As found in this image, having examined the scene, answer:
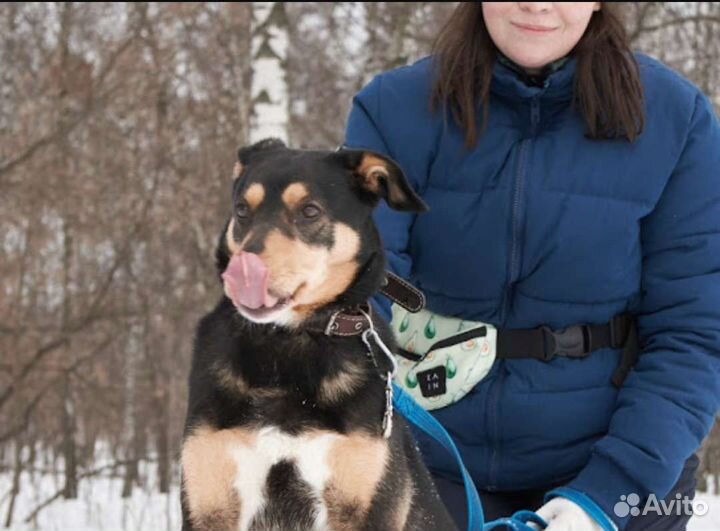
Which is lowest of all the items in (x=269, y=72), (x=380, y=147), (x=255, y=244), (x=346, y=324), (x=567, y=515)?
(x=567, y=515)

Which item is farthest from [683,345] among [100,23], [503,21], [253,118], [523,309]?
[100,23]

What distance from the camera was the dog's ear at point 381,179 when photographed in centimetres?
271

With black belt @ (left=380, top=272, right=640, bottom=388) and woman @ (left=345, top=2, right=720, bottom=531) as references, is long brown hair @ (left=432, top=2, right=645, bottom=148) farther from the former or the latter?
black belt @ (left=380, top=272, right=640, bottom=388)

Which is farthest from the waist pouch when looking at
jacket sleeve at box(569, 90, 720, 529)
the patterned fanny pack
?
jacket sleeve at box(569, 90, 720, 529)

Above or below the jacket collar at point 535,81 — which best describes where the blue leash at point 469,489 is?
below

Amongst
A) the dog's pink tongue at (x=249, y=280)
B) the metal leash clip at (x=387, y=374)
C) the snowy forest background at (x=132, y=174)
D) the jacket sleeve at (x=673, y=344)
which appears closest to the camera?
the dog's pink tongue at (x=249, y=280)

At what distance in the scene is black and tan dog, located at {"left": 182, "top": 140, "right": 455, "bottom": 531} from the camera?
243cm

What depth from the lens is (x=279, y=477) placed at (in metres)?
2.43

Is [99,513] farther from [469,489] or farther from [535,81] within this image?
[535,81]

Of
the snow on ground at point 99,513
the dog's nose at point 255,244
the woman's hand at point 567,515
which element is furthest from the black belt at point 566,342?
the snow on ground at point 99,513

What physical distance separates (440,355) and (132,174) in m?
11.4

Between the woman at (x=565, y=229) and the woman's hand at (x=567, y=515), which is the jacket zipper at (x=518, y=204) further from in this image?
the woman's hand at (x=567, y=515)

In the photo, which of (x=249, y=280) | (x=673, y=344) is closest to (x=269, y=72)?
(x=673, y=344)

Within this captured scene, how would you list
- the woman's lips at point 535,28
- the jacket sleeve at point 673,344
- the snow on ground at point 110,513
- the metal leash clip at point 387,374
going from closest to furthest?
the metal leash clip at point 387,374 < the jacket sleeve at point 673,344 < the woman's lips at point 535,28 < the snow on ground at point 110,513
